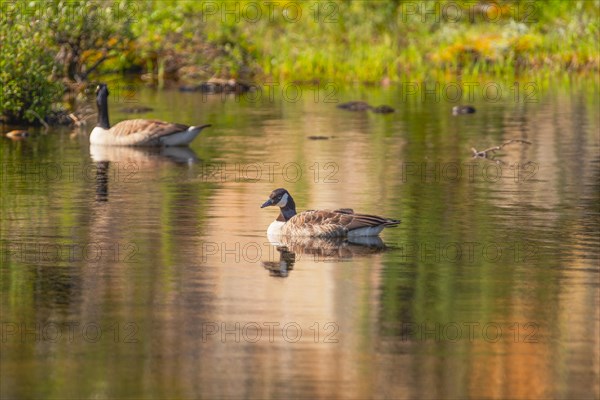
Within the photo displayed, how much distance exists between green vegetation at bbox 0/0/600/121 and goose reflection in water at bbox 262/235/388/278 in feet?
94.3

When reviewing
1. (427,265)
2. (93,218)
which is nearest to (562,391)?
(427,265)

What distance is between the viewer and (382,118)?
140 ft

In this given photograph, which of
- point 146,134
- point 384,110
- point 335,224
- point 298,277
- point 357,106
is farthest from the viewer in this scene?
point 357,106

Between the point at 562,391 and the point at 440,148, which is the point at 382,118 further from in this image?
the point at 562,391

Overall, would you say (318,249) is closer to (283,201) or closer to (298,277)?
(283,201)

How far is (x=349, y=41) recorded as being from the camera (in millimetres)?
63531

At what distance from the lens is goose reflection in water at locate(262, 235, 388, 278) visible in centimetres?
1870

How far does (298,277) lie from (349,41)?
46.7 meters

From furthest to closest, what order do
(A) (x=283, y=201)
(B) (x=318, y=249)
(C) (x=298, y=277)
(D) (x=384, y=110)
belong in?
(D) (x=384, y=110) < (A) (x=283, y=201) < (B) (x=318, y=249) < (C) (x=298, y=277)

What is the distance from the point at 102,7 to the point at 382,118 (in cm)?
969

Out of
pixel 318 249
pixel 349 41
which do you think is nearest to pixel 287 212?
pixel 318 249

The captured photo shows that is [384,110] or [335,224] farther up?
[384,110]

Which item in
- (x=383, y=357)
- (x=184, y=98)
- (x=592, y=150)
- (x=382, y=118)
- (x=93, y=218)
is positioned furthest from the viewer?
(x=184, y=98)

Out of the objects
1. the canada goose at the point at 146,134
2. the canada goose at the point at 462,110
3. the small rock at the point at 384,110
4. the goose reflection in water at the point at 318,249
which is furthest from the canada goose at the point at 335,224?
the small rock at the point at 384,110
